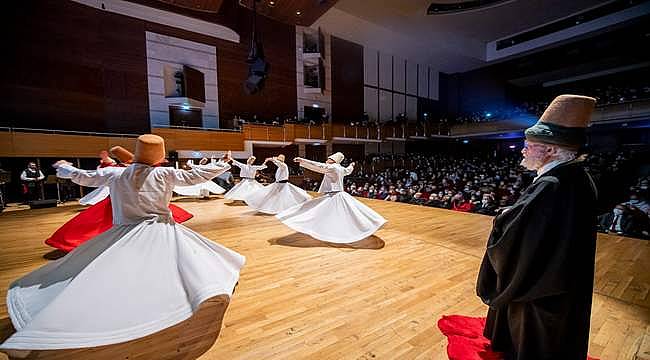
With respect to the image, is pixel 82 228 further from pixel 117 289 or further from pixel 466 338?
pixel 466 338

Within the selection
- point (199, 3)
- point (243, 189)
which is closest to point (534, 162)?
point (243, 189)

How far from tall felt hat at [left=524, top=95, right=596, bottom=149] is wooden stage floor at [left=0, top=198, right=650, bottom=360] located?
5.24 feet

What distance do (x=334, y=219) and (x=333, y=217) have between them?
4 cm

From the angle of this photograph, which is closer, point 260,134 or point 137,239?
point 137,239

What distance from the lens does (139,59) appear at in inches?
496

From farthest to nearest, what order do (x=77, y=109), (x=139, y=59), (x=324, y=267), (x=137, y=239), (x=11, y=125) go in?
(x=139, y=59) → (x=77, y=109) → (x=11, y=125) → (x=324, y=267) → (x=137, y=239)

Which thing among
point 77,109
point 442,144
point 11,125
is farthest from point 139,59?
point 442,144

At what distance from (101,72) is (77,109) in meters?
1.82

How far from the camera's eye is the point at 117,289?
1936 millimetres

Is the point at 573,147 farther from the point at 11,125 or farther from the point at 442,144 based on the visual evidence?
the point at 442,144

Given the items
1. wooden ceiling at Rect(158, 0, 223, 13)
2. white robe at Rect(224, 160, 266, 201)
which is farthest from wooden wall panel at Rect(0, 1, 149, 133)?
white robe at Rect(224, 160, 266, 201)

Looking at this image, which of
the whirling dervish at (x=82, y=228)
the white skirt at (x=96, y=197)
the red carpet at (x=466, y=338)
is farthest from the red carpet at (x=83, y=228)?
the red carpet at (x=466, y=338)

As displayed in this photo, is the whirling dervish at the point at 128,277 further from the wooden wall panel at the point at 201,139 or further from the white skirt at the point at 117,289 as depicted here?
the wooden wall panel at the point at 201,139

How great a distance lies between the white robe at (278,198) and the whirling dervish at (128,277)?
14.6 feet
